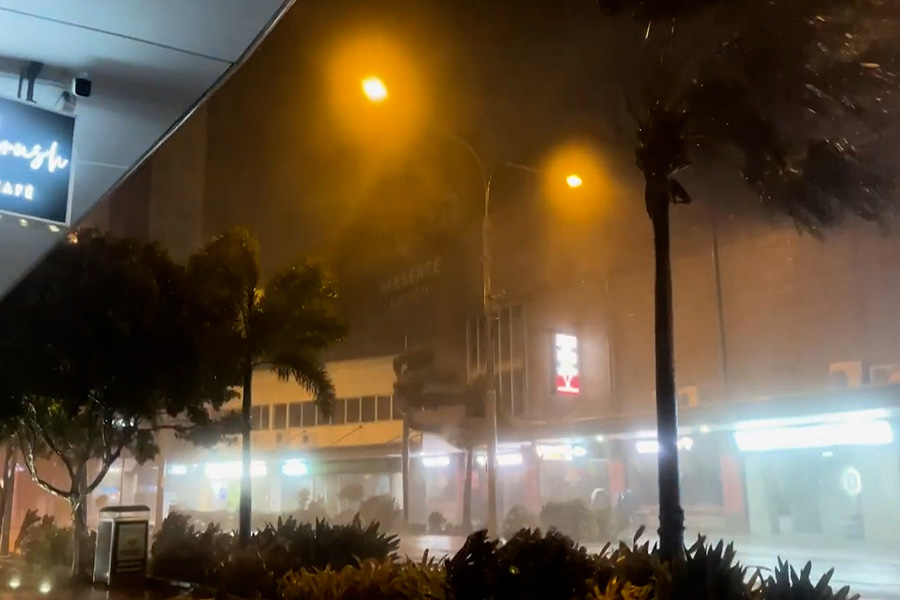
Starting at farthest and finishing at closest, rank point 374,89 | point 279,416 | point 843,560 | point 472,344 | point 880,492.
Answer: point 279,416 < point 472,344 < point 880,492 < point 843,560 < point 374,89

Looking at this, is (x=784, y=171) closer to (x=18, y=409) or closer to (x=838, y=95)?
(x=838, y=95)

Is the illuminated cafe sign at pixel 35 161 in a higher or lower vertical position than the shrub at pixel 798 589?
higher

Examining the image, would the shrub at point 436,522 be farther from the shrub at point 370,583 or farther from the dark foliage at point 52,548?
the shrub at point 370,583

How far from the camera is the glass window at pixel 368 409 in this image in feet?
148

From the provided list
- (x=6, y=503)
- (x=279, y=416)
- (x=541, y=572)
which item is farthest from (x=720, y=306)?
(x=279, y=416)

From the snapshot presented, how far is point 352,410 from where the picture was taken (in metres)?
46.5

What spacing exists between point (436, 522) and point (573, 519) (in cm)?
974

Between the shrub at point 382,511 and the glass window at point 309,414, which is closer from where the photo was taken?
the shrub at point 382,511

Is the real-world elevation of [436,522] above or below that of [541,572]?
below

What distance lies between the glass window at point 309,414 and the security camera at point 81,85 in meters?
41.7

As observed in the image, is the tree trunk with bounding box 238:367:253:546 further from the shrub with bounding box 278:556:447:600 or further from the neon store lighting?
the neon store lighting

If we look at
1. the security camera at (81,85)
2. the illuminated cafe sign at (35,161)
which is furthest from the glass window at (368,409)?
the illuminated cafe sign at (35,161)

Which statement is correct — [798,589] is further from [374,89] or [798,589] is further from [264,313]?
[264,313]

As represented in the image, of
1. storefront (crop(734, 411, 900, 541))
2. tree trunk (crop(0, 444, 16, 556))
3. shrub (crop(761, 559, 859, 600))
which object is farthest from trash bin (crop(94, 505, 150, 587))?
storefront (crop(734, 411, 900, 541))
